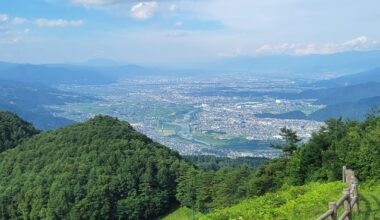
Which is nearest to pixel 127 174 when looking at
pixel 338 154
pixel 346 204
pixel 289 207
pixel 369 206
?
pixel 338 154

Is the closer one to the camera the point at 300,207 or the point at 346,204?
the point at 346,204

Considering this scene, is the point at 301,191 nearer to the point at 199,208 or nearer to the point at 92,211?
the point at 199,208

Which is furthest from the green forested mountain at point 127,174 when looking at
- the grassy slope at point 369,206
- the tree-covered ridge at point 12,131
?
the tree-covered ridge at point 12,131

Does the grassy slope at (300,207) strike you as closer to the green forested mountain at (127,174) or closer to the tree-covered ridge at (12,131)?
the green forested mountain at (127,174)

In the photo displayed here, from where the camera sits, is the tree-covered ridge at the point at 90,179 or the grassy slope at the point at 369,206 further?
the tree-covered ridge at the point at 90,179

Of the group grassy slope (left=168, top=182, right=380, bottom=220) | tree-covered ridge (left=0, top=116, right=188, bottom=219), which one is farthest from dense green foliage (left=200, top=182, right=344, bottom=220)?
tree-covered ridge (left=0, top=116, right=188, bottom=219)

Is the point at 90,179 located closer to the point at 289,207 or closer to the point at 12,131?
the point at 12,131
